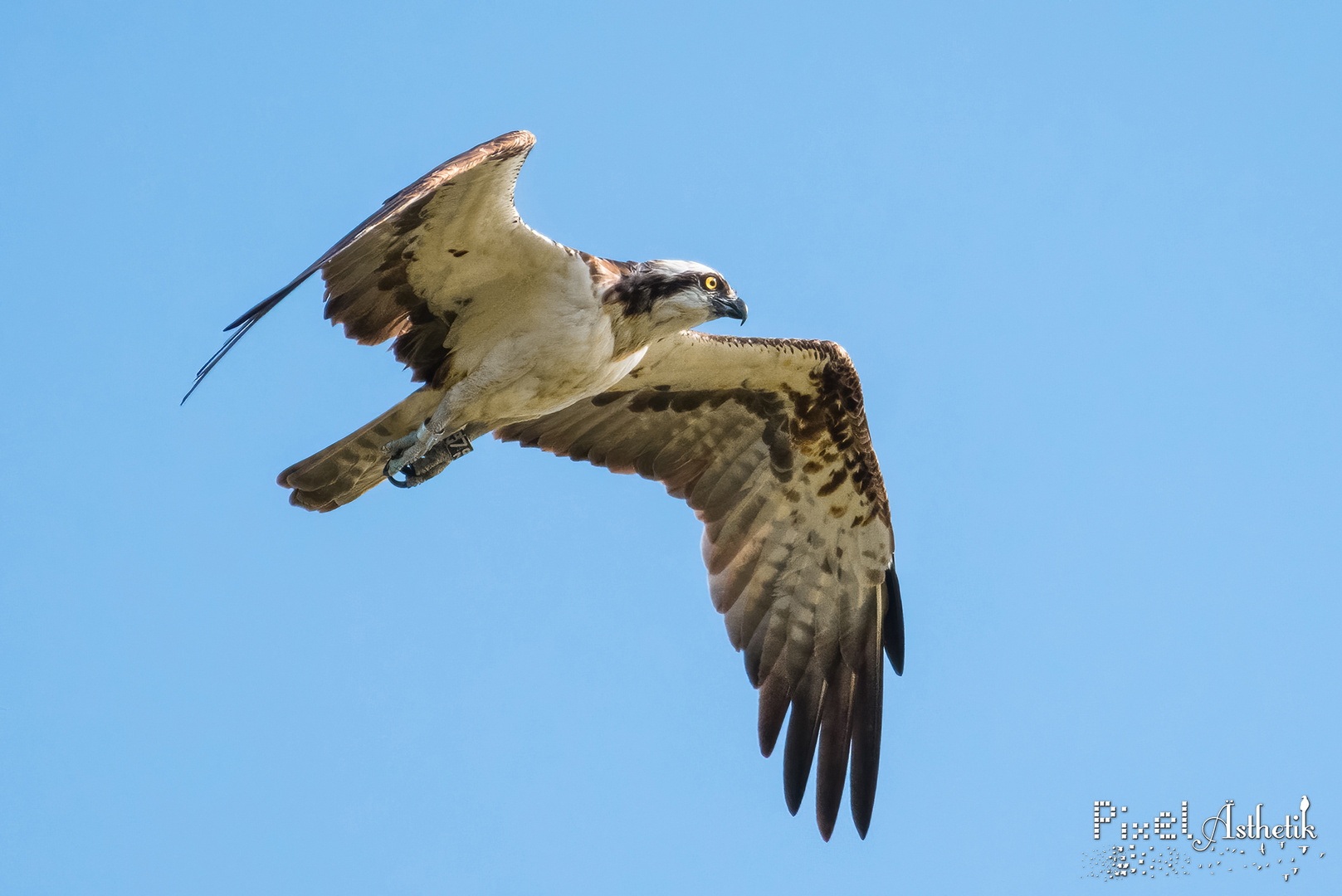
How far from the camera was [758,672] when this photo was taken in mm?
10812

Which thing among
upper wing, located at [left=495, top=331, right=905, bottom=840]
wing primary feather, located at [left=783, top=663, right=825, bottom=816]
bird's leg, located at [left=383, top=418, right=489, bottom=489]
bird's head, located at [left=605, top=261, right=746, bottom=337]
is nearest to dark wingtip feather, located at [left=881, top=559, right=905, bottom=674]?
upper wing, located at [left=495, top=331, right=905, bottom=840]

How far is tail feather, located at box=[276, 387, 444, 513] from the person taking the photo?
363 inches

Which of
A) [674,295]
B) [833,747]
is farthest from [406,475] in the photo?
[833,747]

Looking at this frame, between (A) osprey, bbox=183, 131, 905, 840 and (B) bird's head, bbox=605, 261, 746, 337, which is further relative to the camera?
(B) bird's head, bbox=605, 261, 746, 337

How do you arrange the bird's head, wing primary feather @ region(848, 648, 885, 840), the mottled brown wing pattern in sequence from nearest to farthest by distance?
the mottled brown wing pattern
the bird's head
wing primary feather @ region(848, 648, 885, 840)

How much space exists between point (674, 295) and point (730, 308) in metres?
0.39

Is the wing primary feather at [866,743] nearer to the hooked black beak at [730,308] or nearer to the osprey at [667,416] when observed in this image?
the osprey at [667,416]

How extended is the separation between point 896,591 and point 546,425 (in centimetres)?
318

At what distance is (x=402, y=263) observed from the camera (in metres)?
8.84

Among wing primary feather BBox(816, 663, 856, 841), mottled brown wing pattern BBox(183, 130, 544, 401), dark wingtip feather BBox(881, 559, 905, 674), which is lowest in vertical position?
wing primary feather BBox(816, 663, 856, 841)

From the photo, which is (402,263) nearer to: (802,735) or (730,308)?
(730,308)

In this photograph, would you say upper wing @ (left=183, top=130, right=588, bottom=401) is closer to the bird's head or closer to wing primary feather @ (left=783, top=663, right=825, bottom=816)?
the bird's head

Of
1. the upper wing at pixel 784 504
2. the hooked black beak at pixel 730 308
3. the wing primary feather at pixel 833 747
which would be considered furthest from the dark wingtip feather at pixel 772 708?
the hooked black beak at pixel 730 308

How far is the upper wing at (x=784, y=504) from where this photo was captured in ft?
34.5
